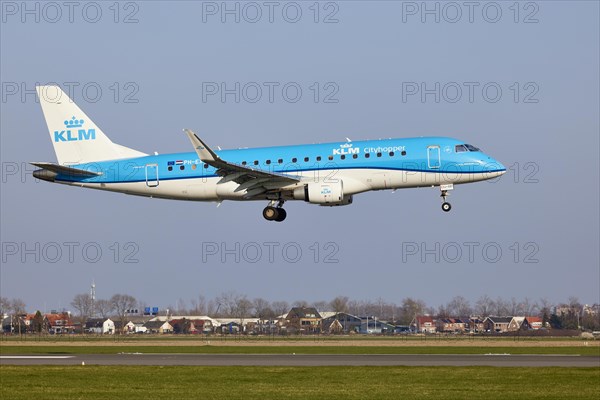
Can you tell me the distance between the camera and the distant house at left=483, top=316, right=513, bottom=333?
157800mm

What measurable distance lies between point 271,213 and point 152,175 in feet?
25.9

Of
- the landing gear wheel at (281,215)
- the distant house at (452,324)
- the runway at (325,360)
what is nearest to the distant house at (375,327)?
the distant house at (452,324)

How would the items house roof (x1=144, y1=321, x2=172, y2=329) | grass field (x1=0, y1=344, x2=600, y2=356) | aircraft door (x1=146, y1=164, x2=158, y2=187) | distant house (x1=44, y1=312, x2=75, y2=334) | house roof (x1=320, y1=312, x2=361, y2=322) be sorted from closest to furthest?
1. aircraft door (x1=146, y1=164, x2=158, y2=187)
2. grass field (x1=0, y1=344, x2=600, y2=356)
3. distant house (x1=44, y1=312, x2=75, y2=334)
4. house roof (x1=320, y1=312, x2=361, y2=322)
5. house roof (x1=144, y1=321, x2=172, y2=329)

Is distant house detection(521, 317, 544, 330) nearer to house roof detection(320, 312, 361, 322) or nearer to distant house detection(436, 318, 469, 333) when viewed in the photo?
distant house detection(436, 318, 469, 333)

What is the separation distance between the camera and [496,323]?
16200 cm

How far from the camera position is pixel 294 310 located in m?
165

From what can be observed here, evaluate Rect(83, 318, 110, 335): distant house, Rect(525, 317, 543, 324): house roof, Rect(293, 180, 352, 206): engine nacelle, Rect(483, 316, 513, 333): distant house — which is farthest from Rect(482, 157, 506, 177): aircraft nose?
Rect(83, 318, 110, 335): distant house

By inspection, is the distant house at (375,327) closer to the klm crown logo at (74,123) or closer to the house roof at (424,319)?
the house roof at (424,319)

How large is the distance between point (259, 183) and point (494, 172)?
45.1 ft

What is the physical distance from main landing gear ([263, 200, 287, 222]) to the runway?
8.53 metres

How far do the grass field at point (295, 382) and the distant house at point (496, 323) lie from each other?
109 m

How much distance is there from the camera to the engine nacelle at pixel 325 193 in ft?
191

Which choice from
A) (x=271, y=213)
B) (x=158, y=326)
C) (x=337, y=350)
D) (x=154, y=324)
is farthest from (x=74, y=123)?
(x=154, y=324)

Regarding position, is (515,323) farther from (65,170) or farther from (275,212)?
(65,170)
